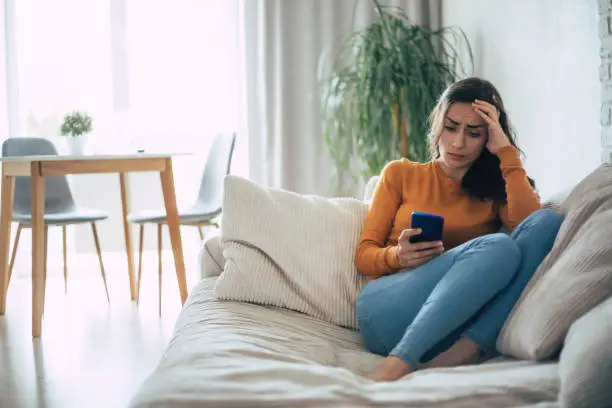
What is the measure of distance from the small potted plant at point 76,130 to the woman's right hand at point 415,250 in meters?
2.25

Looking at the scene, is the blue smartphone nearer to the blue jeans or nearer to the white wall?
the blue jeans

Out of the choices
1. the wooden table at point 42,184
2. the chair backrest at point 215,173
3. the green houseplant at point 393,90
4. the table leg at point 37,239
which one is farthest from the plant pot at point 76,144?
the green houseplant at point 393,90

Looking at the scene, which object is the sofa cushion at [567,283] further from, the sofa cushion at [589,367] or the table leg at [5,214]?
the table leg at [5,214]

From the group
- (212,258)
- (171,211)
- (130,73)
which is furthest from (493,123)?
(130,73)

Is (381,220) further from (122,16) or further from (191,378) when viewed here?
(122,16)

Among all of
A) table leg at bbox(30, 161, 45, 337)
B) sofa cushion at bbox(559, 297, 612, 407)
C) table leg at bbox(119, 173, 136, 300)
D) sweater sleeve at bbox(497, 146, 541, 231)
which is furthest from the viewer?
table leg at bbox(119, 173, 136, 300)

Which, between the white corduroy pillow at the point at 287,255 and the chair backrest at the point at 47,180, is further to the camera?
the chair backrest at the point at 47,180

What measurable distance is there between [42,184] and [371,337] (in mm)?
2002

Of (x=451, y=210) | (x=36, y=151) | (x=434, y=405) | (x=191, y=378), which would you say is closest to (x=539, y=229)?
(x=451, y=210)

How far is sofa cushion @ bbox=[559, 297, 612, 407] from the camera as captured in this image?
1.15m

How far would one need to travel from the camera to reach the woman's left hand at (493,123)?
6.57ft

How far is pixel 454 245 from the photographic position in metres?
2.00

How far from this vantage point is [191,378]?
1308 millimetres

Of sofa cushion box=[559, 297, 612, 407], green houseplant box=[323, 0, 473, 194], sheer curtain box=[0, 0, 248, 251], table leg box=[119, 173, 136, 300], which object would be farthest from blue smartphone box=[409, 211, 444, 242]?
sheer curtain box=[0, 0, 248, 251]
